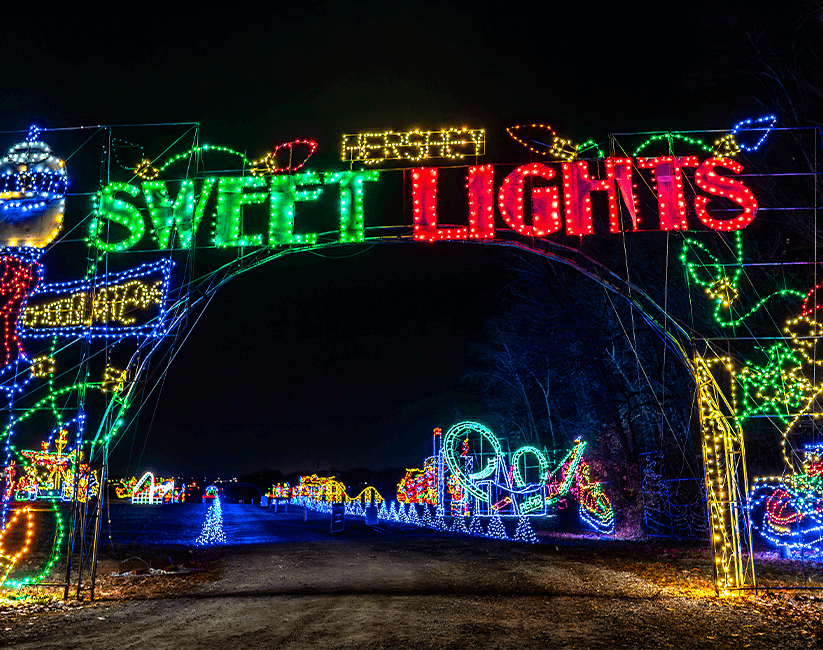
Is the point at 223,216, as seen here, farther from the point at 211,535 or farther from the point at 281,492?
the point at 281,492

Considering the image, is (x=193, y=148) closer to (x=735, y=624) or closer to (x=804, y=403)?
(x=735, y=624)

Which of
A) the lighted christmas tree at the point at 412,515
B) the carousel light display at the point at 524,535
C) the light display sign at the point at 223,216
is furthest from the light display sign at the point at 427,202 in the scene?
the lighted christmas tree at the point at 412,515

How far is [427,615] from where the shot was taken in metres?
7.53

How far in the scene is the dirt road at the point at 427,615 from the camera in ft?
21.1

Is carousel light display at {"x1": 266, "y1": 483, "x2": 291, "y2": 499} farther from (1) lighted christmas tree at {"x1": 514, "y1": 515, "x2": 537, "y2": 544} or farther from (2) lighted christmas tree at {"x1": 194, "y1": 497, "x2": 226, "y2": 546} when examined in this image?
(1) lighted christmas tree at {"x1": 514, "y1": 515, "x2": 537, "y2": 544}

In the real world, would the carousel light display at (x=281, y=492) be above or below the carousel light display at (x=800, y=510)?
below

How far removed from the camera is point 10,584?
9016 millimetres

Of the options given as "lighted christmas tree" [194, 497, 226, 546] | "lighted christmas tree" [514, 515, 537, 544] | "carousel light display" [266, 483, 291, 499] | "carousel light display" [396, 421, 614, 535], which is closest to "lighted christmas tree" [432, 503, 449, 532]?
"carousel light display" [396, 421, 614, 535]

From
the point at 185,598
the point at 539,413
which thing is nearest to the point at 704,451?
the point at 185,598

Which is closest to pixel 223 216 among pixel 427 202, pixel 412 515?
pixel 427 202

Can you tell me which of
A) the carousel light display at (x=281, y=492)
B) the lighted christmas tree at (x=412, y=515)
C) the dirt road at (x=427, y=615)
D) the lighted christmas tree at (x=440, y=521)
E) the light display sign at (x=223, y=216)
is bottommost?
the carousel light display at (x=281, y=492)

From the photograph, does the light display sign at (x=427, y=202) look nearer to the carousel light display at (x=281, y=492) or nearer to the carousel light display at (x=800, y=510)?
the carousel light display at (x=800, y=510)

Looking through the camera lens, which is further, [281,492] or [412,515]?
[281,492]

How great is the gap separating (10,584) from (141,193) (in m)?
5.75
